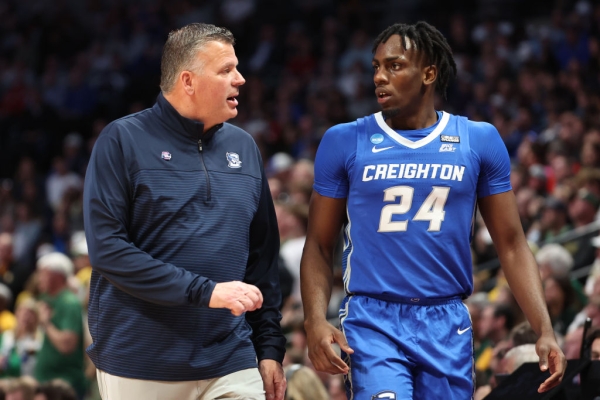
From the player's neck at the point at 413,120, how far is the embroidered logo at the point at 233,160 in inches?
26.6

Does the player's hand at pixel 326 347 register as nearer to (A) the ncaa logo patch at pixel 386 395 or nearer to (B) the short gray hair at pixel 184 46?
(A) the ncaa logo patch at pixel 386 395

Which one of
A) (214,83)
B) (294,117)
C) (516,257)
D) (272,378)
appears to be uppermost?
(214,83)

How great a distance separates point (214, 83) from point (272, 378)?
1.18 meters

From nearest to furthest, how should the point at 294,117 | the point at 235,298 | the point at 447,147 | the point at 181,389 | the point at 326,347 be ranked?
1. the point at 235,298
2. the point at 181,389
3. the point at 326,347
4. the point at 447,147
5. the point at 294,117

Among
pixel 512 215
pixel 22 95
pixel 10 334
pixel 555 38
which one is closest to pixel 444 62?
pixel 512 215

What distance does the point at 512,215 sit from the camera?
403cm

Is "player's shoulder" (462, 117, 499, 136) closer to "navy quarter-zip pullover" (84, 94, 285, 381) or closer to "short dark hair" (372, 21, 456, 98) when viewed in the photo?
"short dark hair" (372, 21, 456, 98)

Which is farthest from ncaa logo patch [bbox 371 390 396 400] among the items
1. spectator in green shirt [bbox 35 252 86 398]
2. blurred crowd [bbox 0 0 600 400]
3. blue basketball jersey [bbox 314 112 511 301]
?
spectator in green shirt [bbox 35 252 86 398]

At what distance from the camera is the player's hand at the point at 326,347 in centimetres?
368

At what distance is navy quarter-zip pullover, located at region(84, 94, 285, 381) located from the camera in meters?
3.47

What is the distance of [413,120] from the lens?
403cm

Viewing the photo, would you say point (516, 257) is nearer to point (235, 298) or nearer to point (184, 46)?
point (235, 298)

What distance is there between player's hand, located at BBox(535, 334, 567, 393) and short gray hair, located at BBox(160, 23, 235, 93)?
172 centimetres

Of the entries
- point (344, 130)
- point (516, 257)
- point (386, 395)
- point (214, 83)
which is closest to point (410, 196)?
point (344, 130)
